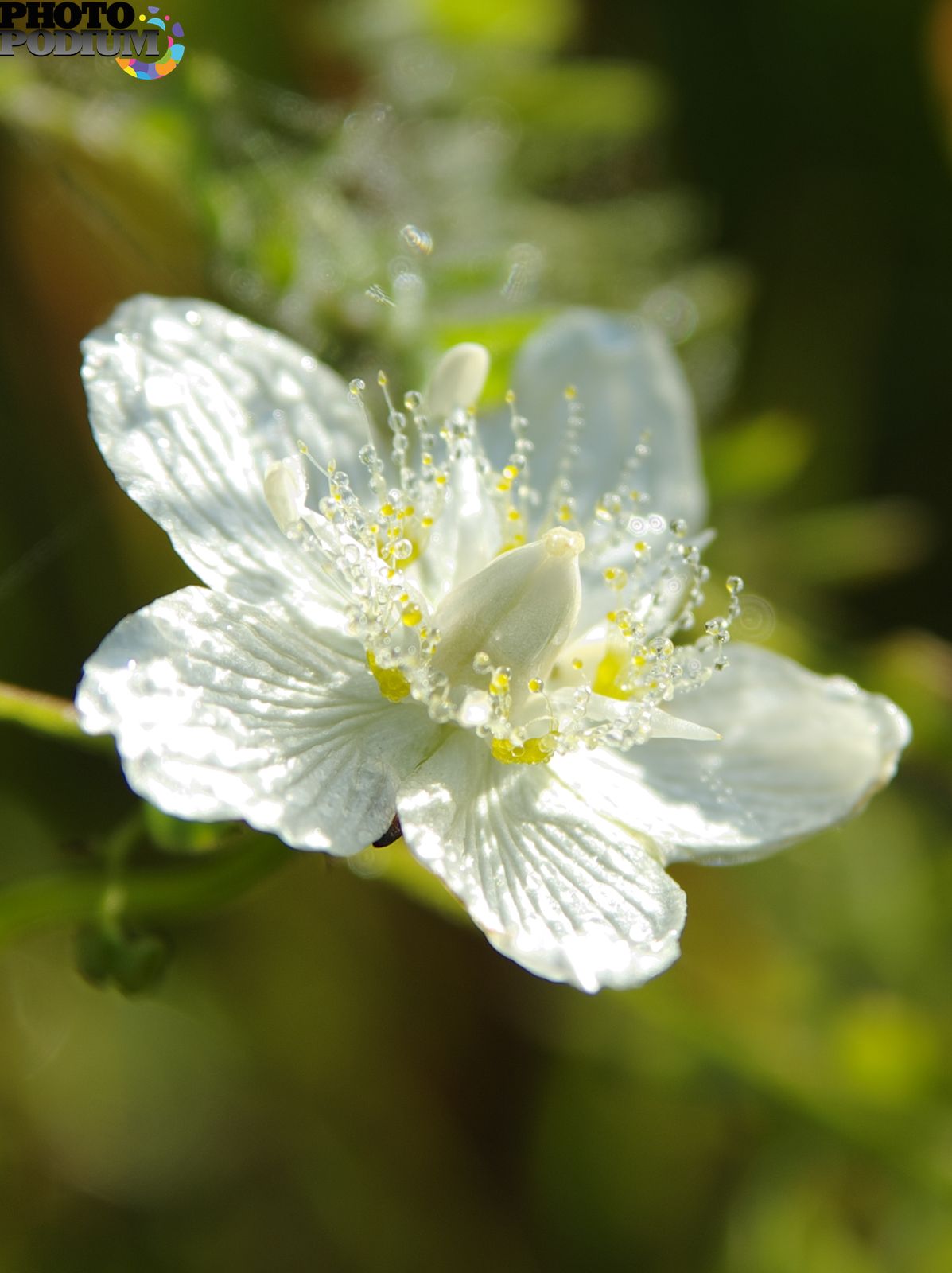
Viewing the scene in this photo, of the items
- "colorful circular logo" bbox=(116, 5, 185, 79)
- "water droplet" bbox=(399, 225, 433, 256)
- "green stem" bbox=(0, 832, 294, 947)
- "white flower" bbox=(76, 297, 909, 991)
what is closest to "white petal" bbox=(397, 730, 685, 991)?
"white flower" bbox=(76, 297, 909, 991)

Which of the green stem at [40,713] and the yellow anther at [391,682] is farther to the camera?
the yellow anther at [391,682]

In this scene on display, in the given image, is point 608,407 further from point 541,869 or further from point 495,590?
point 541,869

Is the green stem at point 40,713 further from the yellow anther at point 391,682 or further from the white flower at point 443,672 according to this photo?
the yellow anther at point 391,682

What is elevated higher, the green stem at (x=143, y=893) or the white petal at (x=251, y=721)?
the white petal at (x=251, y=721)

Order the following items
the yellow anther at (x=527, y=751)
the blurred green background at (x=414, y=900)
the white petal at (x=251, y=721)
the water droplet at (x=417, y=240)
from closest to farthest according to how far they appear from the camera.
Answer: the white petal at (x=251, y=721)
the yellow anther at (x=527, y=751)
the water droplet at (x=417, y=240)
the blurred green background at (x=414, y=900)

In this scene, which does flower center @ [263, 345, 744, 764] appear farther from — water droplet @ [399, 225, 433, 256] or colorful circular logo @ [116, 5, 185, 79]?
colorful circular logo @ [116, 5, 185, 79]

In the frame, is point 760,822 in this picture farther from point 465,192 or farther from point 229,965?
point 465,192

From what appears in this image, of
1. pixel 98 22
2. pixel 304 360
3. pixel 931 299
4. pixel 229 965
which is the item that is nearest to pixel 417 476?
pixel 304 360

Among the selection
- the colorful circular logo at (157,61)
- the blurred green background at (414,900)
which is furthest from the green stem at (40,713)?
the colorful circular logo at (157,61)
